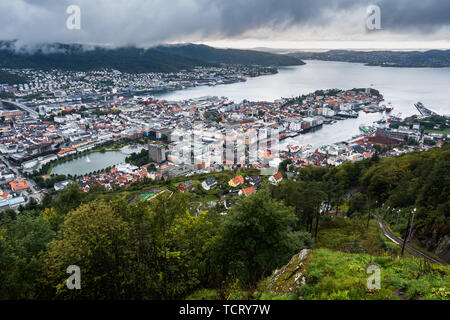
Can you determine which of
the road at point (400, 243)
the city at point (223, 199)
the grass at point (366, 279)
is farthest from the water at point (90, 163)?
the grass at point (366, 279)

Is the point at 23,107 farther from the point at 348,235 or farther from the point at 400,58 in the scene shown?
the point at 400,58

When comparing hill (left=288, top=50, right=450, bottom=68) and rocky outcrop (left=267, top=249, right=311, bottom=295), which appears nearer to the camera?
rocky outcrop (left=267, top=249, right=311, bottom=295)

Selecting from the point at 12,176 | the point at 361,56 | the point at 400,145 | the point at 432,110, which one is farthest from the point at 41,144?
the point at 361,56

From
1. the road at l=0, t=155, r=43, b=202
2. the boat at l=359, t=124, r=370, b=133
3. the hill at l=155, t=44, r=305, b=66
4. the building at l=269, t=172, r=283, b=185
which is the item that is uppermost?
the hill at l=155, t=44, r=305, b=66

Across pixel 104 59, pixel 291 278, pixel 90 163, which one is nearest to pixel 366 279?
pixel 291 278

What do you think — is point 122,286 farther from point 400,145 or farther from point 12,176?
point 400,145

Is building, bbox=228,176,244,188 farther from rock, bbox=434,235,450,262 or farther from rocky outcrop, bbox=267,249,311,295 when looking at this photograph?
rocky outcrop, bbox=267,249,311,295

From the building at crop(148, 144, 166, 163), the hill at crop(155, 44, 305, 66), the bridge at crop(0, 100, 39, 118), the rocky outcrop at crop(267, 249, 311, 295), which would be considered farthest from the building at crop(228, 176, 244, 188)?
the hill at crop(155, 44, 305, 66)

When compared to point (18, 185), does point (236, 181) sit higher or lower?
higher
